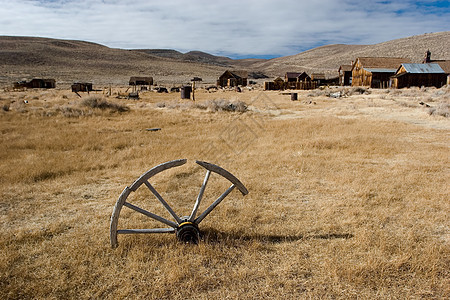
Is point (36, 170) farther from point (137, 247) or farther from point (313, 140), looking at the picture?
point (313, 140)

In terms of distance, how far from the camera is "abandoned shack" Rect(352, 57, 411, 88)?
135 ft

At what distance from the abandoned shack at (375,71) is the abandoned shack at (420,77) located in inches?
113

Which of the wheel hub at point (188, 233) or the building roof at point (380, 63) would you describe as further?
the building roof at point (380, 63)

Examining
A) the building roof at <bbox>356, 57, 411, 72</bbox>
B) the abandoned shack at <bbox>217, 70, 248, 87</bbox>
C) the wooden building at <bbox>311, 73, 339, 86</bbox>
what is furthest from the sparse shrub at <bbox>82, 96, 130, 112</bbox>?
the wooden building at <bbox>311, 73, 339, 86</bbox>

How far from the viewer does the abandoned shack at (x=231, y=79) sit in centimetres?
5553

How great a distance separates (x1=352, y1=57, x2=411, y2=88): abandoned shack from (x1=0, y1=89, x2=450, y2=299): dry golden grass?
119ft

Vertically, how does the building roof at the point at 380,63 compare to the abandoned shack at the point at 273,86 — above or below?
above

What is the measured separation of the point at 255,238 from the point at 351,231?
138cm

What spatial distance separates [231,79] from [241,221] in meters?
53.5

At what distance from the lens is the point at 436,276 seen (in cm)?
305

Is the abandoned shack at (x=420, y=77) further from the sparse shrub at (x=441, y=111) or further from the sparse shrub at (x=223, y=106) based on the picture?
the sparse shrub at (x=223, y=106)

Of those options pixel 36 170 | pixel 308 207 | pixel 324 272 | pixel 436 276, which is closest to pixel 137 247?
pixel 324 272

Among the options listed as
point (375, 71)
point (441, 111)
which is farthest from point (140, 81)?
point (441, 111)

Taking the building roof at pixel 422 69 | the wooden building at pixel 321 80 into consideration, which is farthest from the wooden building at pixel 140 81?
the building roof at pixel 422 69
